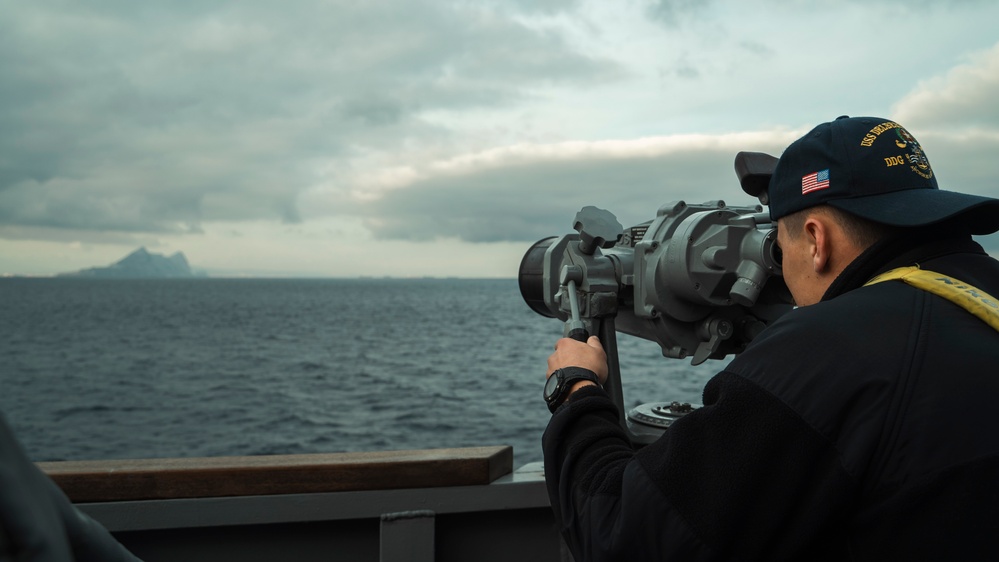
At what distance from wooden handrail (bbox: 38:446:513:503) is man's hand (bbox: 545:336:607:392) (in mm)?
628

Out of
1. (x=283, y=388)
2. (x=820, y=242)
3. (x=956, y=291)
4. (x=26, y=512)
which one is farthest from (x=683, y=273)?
(x=283, y=388)

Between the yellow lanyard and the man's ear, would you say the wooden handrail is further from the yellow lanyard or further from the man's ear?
the yellow lanyard

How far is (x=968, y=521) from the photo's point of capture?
41.3 inches

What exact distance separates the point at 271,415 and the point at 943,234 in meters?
16.3

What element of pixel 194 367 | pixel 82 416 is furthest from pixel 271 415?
pixel 194 367

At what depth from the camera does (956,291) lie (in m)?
1.13

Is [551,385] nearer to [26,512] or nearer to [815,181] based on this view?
[815,181]

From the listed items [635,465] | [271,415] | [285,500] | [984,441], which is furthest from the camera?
[271,415]

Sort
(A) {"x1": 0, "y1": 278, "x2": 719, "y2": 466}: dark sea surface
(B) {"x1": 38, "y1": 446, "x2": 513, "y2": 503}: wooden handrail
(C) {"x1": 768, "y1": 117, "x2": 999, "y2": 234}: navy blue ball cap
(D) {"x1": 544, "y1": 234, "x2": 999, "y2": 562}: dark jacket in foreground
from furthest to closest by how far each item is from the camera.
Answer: (A) {"x1": 0, "y1": 278, "x2": 719, "y2": 466}: dark sea surface < (B) {"x1": 38, "y1": 446, "x2": 513, "y2": 503}: wooden handrail < (C) {"x1": 768, "y1": 117, "x2": 999, "y2": 234}: navy blue ball cap < (D) {"x1": 544, "y1": 234, "x2": 999, "y2": 562}: dark jacket in foreground

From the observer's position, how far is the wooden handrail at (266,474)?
213 centimetres

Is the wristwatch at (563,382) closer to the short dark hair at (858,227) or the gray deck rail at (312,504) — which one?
the short dark hair at (858,227)

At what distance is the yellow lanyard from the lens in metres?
1.10

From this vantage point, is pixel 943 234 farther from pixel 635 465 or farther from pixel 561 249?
pixel 561 249

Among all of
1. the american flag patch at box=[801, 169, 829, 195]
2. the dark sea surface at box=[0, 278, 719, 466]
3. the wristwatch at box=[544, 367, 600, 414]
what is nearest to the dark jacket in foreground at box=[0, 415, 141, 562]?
the wristwatch at box=[544, 367, 600, 414]
